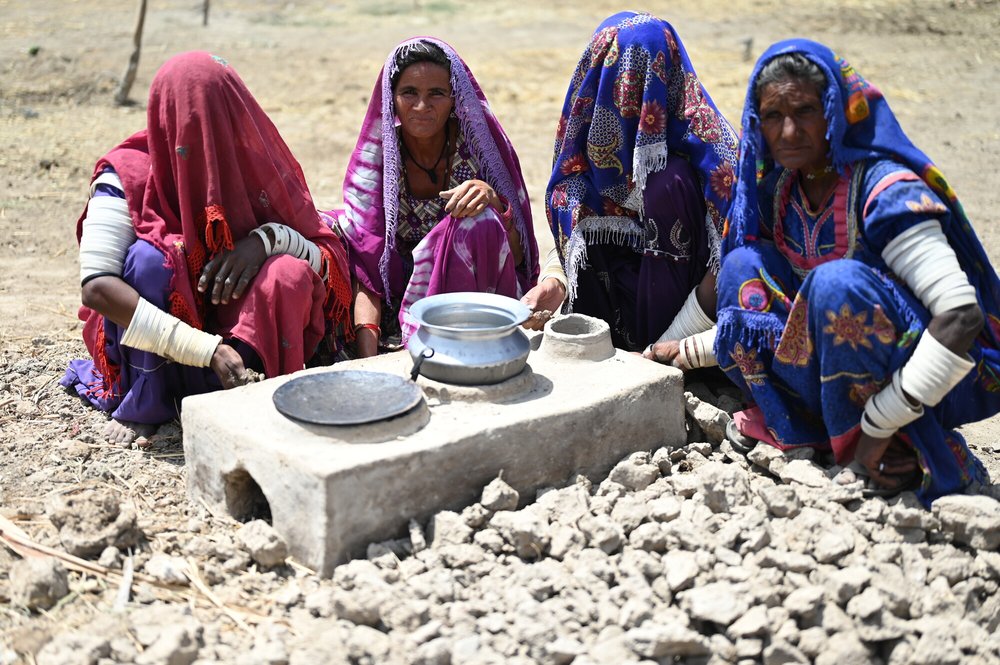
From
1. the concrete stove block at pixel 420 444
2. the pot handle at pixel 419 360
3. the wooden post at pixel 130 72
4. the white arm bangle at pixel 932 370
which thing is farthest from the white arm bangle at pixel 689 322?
the wooden post at pixel 130 72

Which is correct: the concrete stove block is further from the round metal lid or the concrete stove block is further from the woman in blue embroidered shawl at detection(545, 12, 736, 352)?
the woman in blue embroidered shawl at detection(545, 12, 736, 352)

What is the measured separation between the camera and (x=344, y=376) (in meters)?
3.18

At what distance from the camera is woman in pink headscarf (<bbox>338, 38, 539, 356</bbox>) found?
398 cm

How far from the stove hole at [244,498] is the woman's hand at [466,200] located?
1.35 meters

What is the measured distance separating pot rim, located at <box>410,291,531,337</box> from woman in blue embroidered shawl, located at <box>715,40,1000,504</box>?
2.29 ft

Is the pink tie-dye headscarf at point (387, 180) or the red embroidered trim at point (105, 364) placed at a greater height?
the pink tie-dye headscarf at point (387, 180)

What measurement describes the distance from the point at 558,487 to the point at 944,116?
26.7ft

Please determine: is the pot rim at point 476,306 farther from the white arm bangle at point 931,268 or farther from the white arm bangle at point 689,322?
the white arm bangle at point 931,268

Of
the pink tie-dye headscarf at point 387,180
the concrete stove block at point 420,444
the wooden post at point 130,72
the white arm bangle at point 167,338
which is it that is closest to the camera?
the concrete stove block at point 420,444

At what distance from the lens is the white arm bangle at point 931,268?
2.85 meters

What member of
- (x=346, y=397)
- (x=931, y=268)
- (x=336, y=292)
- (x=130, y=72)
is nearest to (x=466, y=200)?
(x=336, y=292)

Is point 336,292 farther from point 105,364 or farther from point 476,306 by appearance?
point 105,364

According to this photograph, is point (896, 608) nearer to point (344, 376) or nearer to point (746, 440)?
point (746, 440)

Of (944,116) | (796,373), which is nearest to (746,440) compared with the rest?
(796,373)
